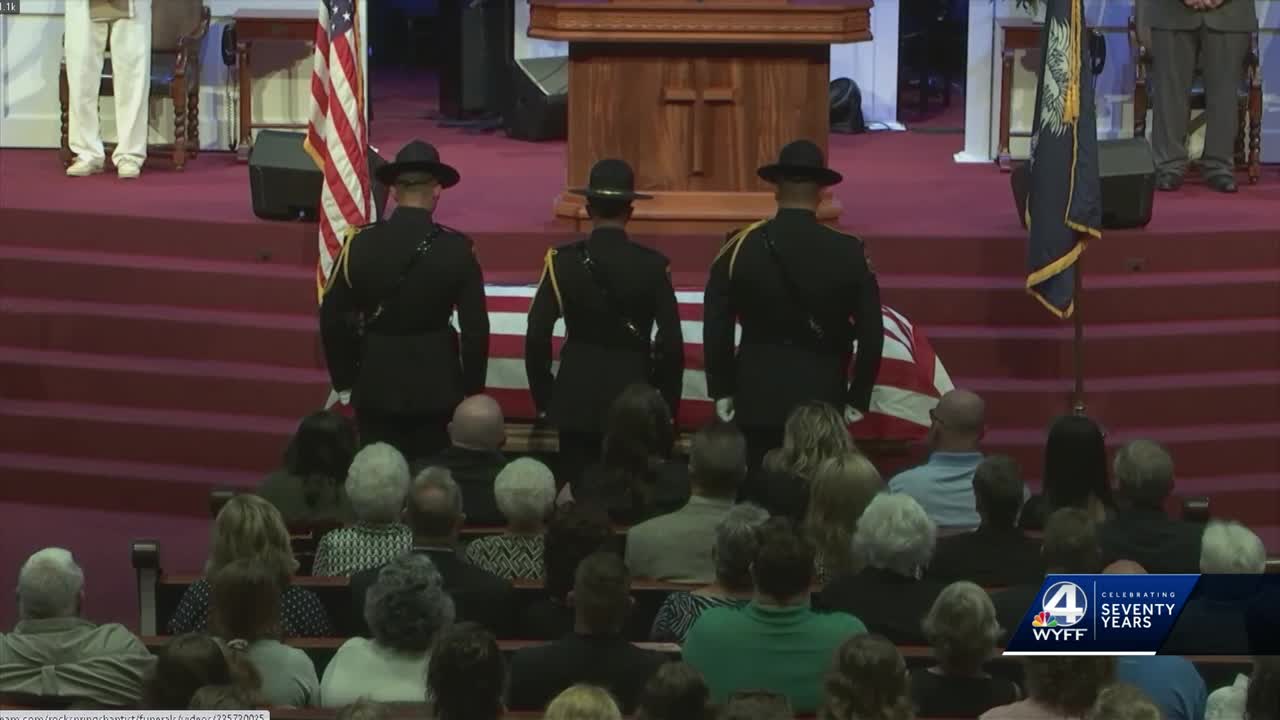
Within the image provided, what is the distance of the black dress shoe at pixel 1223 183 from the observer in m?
14.0

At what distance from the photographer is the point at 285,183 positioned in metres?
12.4

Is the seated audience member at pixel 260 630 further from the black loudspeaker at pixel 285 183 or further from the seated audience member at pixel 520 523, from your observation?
the black loudspeaker at pixel 285 183

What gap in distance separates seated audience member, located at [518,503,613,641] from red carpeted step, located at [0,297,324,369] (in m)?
4.53

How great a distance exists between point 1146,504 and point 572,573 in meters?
2.08

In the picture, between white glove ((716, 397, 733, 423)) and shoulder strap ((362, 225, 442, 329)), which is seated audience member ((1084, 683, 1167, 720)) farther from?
shoulder strap ((362, 225, 442, 329))

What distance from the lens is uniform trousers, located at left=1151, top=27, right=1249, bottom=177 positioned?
14.1 metres

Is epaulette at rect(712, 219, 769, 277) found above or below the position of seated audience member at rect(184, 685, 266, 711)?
above

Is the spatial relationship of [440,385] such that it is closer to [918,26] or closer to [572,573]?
[572,573]

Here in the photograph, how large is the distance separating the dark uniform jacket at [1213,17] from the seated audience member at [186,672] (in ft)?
31.3

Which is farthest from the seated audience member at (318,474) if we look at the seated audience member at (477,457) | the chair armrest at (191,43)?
the chair armrest at (191,43)

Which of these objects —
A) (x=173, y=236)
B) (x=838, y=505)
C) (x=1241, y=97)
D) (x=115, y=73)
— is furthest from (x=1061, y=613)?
(x=115, y=73)

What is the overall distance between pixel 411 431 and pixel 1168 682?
12.8 feet

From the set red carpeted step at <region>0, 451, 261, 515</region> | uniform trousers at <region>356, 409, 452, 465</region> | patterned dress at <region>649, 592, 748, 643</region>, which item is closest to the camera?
patterned dress at <region>649, 592, 748, 643</region>

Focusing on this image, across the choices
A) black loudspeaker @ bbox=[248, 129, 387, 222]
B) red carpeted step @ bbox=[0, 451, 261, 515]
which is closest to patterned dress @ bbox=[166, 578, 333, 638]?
red carpeted step @ bbox=[0, 451, 261, 515]
